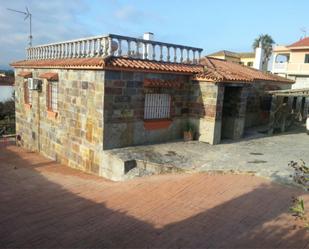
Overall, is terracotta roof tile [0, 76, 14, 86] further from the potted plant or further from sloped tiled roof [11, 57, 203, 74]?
the potted plant

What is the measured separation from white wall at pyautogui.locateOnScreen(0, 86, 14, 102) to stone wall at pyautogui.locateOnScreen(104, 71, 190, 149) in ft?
67.2

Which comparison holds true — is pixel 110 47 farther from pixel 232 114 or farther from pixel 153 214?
pixel 232 114

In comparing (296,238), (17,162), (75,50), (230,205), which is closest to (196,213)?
(230,205)

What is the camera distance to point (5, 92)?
26.7 metres

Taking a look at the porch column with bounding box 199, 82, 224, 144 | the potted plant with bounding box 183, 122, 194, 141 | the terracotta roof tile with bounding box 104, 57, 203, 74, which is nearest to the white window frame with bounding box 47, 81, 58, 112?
the terracotta roof tile with bounding box 104, 57, 203, 74

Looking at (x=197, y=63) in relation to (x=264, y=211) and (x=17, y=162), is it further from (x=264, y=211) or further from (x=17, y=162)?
(x=17, y=162)

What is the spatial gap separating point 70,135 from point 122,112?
102 inches

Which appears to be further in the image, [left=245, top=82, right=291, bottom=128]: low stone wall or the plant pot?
[left=245, top=82, right=291, bottom=128]: low stone wall

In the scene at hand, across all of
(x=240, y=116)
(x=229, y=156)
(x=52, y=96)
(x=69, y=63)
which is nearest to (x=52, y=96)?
(x=52, y=96)

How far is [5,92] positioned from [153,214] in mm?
25414

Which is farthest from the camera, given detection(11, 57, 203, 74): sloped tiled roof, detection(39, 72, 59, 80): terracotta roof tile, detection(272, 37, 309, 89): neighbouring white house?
detection(272, 37, 309, 89): neighbouring white house

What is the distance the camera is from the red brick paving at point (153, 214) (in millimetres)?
4613

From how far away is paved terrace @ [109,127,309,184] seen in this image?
7824mm

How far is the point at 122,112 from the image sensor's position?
955 centimetres
